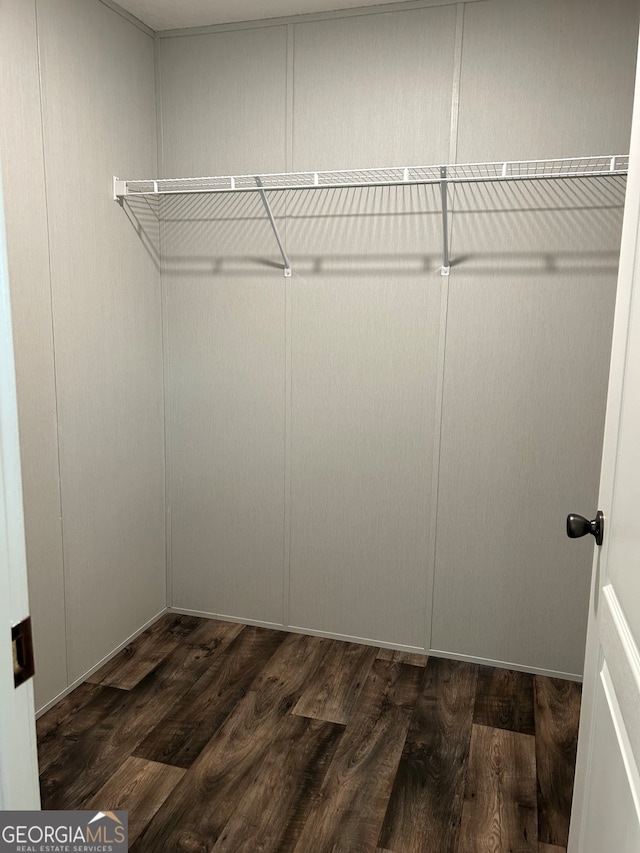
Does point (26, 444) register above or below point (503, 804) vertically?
above

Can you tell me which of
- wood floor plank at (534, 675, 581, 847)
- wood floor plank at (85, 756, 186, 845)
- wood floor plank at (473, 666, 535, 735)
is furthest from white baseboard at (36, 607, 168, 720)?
wood floor plank at (534, 675, 581, 847)

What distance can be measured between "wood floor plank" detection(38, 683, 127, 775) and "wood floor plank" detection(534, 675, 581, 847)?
A: 148 cm

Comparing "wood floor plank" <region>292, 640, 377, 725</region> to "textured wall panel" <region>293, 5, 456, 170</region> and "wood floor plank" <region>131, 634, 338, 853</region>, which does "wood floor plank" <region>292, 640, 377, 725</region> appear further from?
"textured wall panel" <region>293, 5, 456, 170</region>

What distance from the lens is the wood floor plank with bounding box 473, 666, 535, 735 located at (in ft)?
7.84

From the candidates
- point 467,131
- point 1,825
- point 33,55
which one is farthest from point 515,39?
point 1,825

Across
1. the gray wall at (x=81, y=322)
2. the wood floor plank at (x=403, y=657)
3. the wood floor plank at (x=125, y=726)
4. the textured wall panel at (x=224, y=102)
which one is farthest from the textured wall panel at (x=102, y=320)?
the wood floor plank at (x=403, y=657)

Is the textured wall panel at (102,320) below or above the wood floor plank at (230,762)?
above

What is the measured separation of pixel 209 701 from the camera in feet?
8.16

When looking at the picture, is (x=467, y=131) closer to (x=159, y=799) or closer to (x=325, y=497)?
(x=325, y=497)

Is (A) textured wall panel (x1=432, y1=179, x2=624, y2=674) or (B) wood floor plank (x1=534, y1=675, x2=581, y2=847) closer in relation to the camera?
(B) wood floor plank (x1=534, y1=675, x2=581, y2=847)

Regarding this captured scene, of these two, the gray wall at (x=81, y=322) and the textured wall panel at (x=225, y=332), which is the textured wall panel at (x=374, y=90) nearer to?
the textured wall panel at (x=225, y=332)

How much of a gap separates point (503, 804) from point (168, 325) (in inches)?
87.9

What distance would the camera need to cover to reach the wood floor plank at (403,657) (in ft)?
9.20

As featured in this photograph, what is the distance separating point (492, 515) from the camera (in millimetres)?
2688
